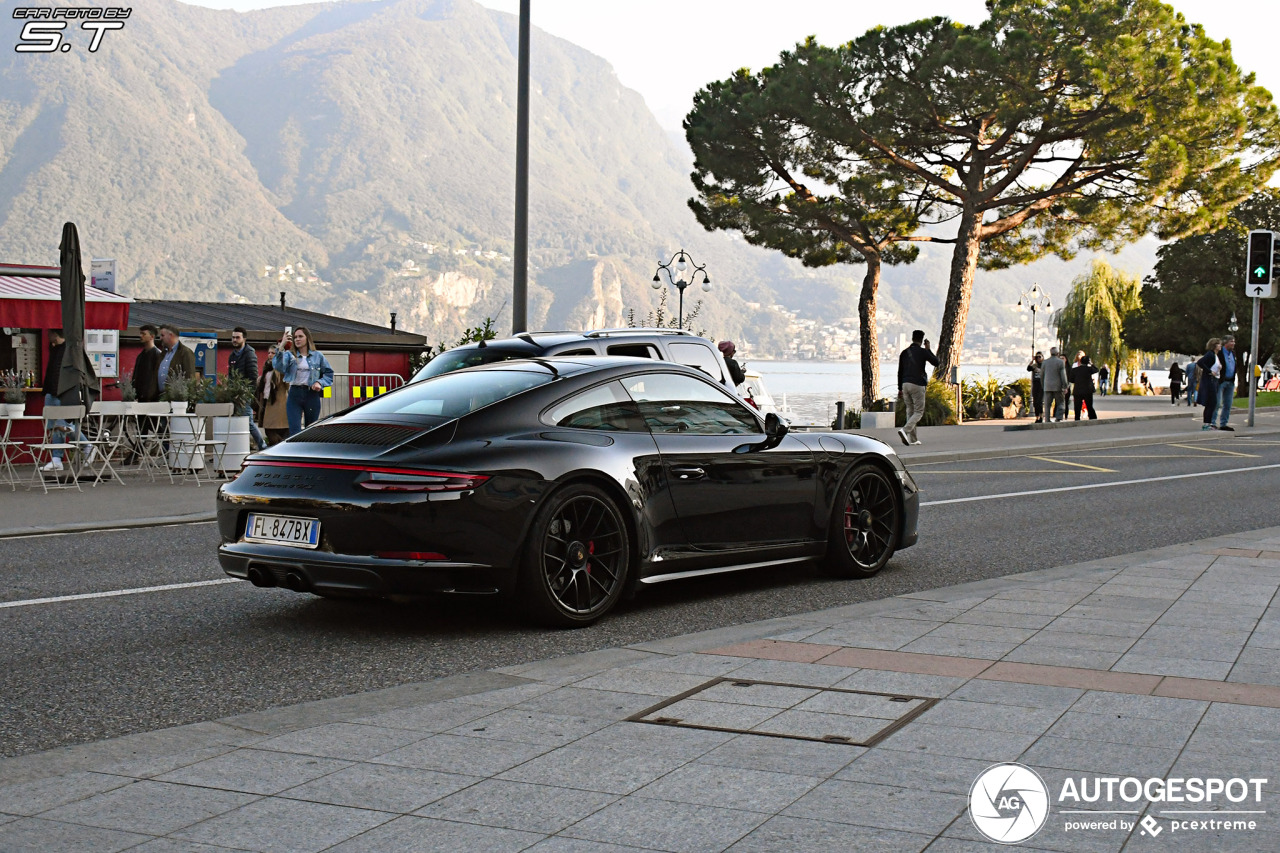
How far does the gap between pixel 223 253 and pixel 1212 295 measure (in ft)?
452

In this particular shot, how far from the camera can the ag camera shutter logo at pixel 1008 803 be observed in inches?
139

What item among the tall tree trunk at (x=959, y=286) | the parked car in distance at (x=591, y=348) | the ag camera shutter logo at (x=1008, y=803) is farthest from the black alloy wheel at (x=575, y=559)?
the tall tree trunk at (x=959, y=286)

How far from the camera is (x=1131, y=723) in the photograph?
4566 mm

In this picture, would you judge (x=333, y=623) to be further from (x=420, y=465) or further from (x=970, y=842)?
(x=970, y=842)

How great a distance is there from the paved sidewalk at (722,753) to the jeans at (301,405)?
11212mm

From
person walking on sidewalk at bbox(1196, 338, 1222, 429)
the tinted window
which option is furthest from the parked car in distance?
person walking on sidewalk at bbox(1196, 338, 1222, 429)

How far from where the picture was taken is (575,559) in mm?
6902

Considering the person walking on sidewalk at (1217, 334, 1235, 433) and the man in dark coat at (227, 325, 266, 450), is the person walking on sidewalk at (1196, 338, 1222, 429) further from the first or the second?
the man in dark coat at (227, 325, 266, 450)

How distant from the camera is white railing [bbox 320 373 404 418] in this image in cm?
2481

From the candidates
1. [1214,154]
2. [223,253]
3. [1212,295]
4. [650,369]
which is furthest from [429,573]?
[223,253]

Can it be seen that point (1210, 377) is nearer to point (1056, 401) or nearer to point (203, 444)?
point (1056, 401)

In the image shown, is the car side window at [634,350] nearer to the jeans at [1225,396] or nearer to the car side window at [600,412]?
the car side window at [600,412]

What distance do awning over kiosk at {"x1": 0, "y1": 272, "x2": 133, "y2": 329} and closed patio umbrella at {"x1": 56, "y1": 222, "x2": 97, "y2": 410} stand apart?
856mm

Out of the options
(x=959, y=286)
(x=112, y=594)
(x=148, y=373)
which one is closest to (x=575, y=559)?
(x=112, y=594)
